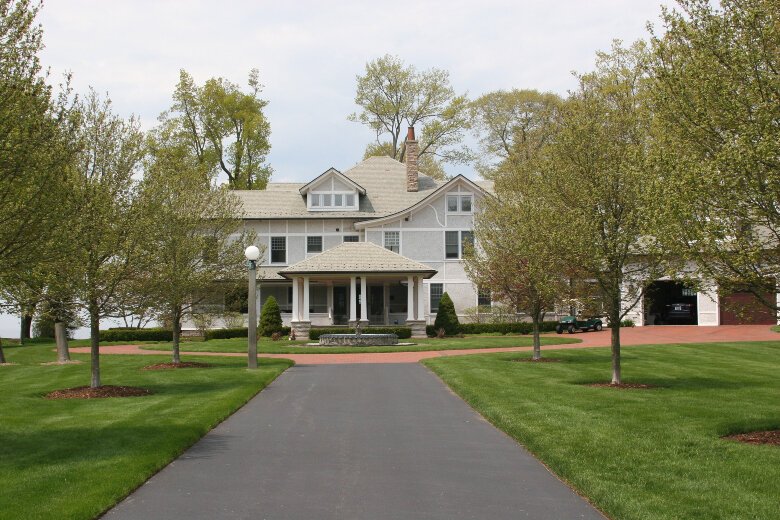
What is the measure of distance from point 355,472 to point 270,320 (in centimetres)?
3439

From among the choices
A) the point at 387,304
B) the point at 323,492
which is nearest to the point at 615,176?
the point at 323,492

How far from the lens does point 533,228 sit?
23781 millimetres

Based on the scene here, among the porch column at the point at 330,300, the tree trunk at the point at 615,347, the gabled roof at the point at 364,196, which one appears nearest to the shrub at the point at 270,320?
the porch column at the point at 330,300

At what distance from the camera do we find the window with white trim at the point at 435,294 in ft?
160

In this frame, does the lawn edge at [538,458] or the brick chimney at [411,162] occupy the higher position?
the brick chimney at [411,162]

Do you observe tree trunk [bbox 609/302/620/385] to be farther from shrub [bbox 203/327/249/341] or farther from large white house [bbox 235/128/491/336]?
shrub [bbox 203/327/249/341]

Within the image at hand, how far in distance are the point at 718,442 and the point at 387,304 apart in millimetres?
37628

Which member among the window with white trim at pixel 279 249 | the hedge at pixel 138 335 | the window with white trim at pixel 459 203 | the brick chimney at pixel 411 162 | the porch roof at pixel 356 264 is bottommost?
the hedge at pixel 138 335

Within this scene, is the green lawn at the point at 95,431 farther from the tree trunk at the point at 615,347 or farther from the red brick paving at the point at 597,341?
the tree trunk at the point at 615,347

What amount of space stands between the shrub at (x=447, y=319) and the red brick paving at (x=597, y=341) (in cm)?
661

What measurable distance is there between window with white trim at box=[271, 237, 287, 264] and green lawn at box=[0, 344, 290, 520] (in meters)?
26.7

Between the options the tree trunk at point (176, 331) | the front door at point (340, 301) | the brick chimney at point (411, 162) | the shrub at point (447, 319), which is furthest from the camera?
the brick chimney at point (411, 162)

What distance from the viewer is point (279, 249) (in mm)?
50844

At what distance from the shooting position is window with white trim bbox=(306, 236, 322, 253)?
1998 inches
